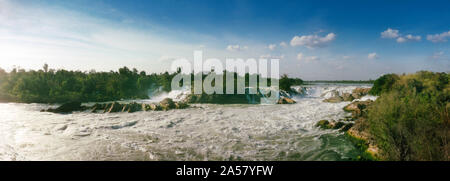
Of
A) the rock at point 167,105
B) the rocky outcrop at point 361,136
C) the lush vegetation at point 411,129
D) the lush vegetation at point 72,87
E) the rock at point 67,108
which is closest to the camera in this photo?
the lush vegetation at point 411,129

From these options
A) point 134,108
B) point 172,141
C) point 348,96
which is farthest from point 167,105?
point 348,96

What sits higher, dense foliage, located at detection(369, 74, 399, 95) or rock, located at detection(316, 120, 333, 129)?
dense foliage, located at detection(369, 74, 399, 95)

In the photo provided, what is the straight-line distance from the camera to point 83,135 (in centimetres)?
1297

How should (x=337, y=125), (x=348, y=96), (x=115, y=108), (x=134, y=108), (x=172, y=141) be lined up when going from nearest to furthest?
(x=172, y=141) < (x=337, y=125) < (x=115, y=108) < (x=134, y=108) < (x=348, y=96)

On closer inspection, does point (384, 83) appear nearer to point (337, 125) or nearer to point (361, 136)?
point (337, 125)

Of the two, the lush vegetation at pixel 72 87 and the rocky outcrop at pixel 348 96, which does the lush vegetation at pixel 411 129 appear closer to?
the rocky outcrop at pixel 348 96

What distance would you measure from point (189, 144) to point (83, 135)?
741 cm

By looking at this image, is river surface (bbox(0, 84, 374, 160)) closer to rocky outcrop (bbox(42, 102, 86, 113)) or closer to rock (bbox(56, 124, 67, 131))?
rock (bbox(56, 124, 67, 131))

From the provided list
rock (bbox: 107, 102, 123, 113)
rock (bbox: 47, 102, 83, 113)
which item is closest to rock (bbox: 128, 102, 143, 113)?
rock (bbox: 107, 102, 123, 113)

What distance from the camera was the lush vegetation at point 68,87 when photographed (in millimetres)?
33469

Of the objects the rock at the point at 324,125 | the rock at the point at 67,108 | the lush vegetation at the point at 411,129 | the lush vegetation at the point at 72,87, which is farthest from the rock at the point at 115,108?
the lush vegetation at the point at 411,129

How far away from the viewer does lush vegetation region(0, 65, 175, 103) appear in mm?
33469

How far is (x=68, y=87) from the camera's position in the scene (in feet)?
133

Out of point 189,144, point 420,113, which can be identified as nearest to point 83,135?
point 189,144
